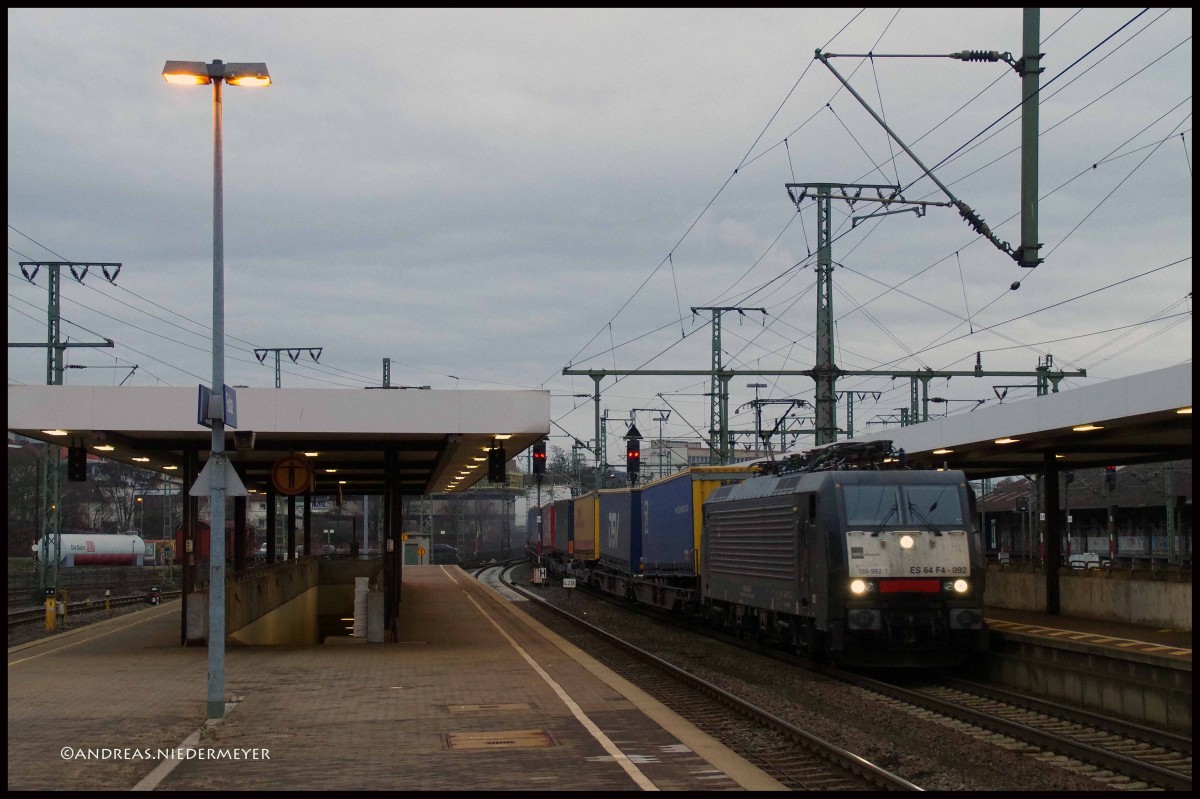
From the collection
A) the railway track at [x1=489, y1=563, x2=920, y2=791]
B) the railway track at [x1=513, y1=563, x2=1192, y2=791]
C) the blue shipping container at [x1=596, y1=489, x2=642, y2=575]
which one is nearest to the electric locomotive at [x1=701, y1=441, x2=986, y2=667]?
the railway track at [x1=513, y1=563, x2=1192, y2=791]

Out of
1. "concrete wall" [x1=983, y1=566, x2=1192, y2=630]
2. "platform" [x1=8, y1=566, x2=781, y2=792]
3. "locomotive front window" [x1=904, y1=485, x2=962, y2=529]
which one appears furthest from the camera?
"concrete wall" [x1=983, y1=566, x2=1192, y2=630]

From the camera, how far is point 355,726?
11.8m

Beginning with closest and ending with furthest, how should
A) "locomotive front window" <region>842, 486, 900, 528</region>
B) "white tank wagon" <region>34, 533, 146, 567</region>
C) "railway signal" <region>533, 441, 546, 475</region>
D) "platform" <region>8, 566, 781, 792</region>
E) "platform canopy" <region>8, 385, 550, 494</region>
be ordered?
"platform" <region>8, 566, 781, 792</region> → "locomotive front window" <region>842, 486, 900, 528</region> → "platform canopy" <region>8, 385, 550, 494</region> → "railway signal" <region>533, 441, 546, 475</region> → "white tank wagon" <region>34, 533, 146, 567</region>

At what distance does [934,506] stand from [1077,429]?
3.36 meters

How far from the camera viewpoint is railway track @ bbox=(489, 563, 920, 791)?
31.8ft

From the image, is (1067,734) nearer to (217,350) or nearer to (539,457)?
(217,350)

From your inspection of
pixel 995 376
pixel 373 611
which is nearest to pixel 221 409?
pixel 373 611

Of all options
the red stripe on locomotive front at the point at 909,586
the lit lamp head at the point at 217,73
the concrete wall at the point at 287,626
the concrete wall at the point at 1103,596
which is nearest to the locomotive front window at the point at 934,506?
the red stripe on locomotive front at the point at 909,586

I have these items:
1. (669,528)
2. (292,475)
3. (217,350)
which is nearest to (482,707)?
(217,350)

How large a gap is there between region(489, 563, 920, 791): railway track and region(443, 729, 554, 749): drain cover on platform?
1822 millimetres

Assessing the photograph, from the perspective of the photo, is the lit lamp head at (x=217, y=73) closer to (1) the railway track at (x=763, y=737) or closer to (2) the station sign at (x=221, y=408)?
(2) the station sign at (x=221, y=408)

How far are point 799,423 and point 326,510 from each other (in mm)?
65800

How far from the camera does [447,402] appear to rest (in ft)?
64.3

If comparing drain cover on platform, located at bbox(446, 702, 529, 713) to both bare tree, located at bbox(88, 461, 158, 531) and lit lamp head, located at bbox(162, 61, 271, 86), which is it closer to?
lit lamp head, located at bbox(162, 61, 271, 86)
